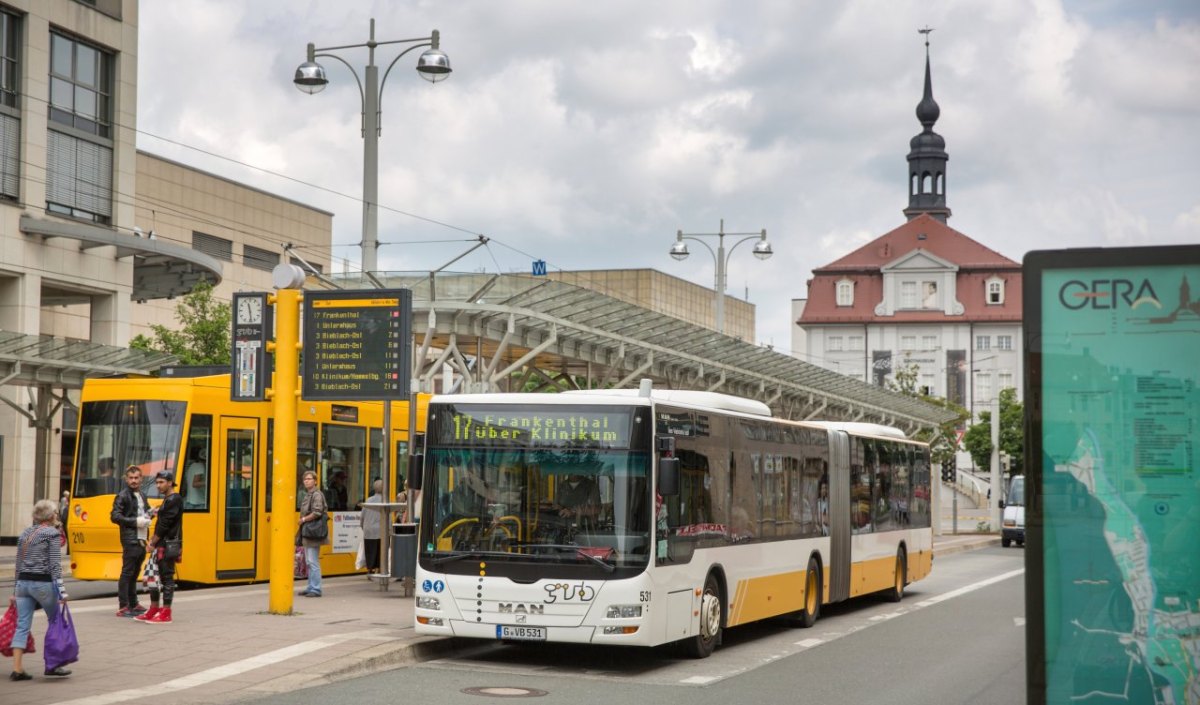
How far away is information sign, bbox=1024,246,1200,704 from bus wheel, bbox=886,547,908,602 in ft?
61.7

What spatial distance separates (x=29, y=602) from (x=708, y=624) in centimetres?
678

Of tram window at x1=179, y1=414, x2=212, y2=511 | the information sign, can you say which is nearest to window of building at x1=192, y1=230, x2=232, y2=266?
tram window at x1=179, y1=414, x2=212, y2=511

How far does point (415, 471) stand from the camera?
1575 centimetres

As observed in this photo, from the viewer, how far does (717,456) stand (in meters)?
16.8

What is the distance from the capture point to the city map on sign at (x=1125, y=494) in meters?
6.76

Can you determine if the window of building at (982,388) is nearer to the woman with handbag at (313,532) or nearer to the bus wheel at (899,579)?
the bus wheel at (899,579)

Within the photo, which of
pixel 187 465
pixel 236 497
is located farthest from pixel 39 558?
pixel 236 497

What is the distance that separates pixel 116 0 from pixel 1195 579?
1602 inches

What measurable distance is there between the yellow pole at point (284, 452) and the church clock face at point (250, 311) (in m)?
0.29

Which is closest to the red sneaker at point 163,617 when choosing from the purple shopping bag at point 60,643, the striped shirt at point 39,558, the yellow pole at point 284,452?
the yellow pole at point 284,452

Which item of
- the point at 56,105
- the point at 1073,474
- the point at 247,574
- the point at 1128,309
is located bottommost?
the point at 247,574

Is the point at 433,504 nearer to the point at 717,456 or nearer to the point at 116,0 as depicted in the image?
the point at 717,456

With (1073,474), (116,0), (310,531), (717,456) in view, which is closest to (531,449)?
(717,456)

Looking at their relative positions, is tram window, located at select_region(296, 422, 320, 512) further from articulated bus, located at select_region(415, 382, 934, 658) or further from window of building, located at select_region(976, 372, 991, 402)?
window of building, located at select_region(976, 372, 991, 402)
